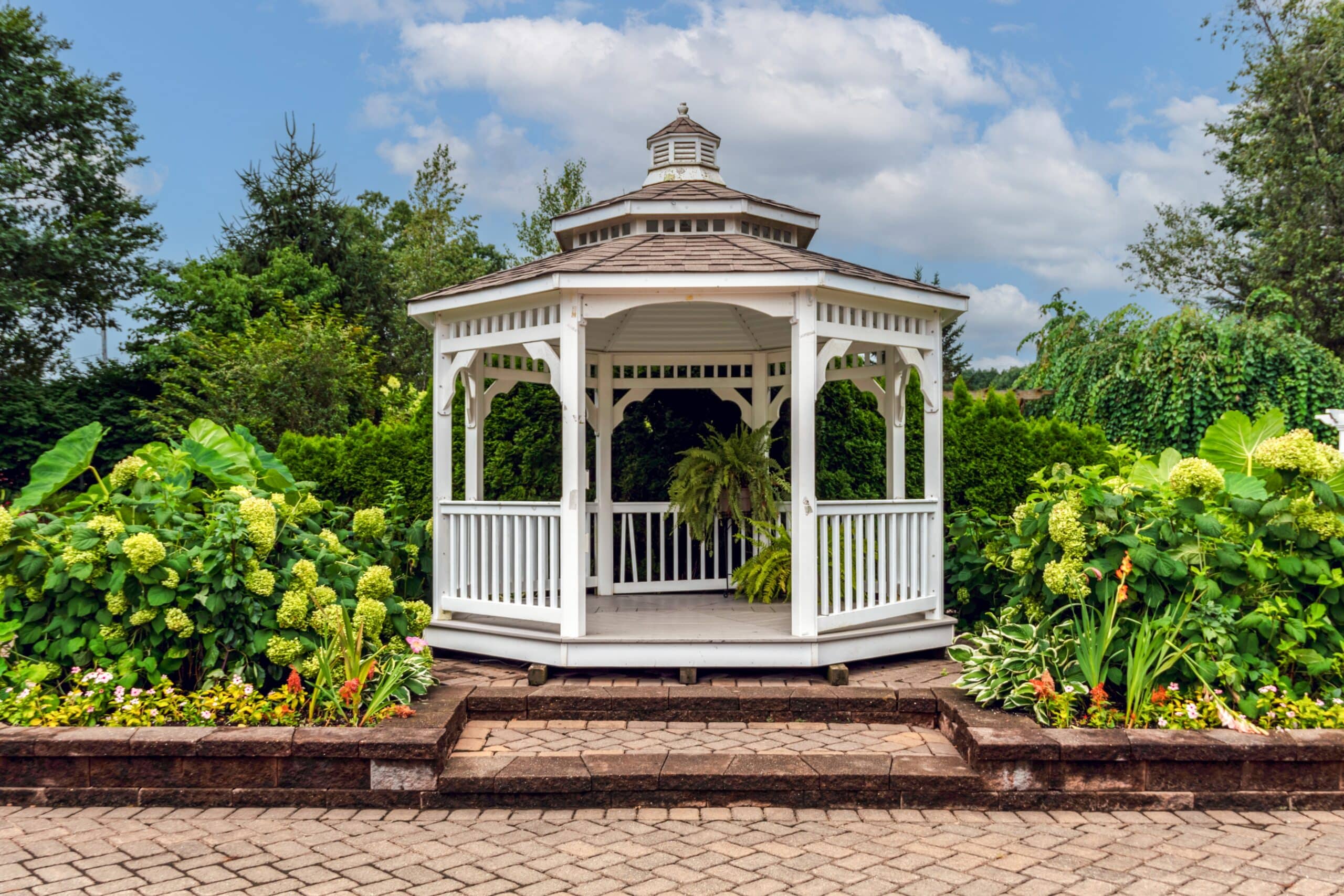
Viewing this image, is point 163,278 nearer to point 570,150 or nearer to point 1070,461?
point 570,150

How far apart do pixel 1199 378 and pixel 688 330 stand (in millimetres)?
8185

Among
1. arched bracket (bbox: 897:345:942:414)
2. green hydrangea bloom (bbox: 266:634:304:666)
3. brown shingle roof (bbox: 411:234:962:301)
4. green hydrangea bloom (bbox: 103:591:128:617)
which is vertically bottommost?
green hydrangea bloom (bbox: 266:634:304:666)

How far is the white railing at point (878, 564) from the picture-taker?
5.66m

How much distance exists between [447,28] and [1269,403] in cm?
1159

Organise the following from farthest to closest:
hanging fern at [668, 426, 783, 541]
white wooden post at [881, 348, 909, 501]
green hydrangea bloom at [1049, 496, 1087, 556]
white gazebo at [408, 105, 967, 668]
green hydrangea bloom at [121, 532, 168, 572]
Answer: hanging fern at [668, 426, 783, 541] → white wooden post at [881, 348, 909, 501] → white gazebo at [408, 105, 967, 668] → green hydrangea bloom at [1049, 496, 1087, 556] → green hydrangea bloom at [121, 532, 168, 572]

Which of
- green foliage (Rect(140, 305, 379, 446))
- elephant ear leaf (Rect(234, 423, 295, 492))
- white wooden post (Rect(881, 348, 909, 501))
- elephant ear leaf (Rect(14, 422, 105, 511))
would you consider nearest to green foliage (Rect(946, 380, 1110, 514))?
white wooden post (Rect(881, 348, 909, 501))

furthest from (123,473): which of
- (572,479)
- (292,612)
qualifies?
(572,479)

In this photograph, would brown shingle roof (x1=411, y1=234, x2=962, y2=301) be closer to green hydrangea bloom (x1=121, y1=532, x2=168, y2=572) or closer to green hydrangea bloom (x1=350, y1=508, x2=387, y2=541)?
green hydrangea bloom (x1=350, y1=508, x2=387, y2=541)

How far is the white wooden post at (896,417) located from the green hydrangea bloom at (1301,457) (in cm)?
246

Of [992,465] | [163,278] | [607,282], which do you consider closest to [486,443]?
[607,282]

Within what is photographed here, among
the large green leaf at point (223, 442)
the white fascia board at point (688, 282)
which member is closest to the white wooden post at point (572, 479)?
the white fascia board at point (688, 282)

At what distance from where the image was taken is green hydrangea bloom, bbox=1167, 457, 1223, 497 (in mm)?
4438

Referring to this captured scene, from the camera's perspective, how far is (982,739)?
4059mm

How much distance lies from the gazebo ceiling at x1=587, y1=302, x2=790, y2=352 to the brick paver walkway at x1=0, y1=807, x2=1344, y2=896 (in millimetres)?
4290
